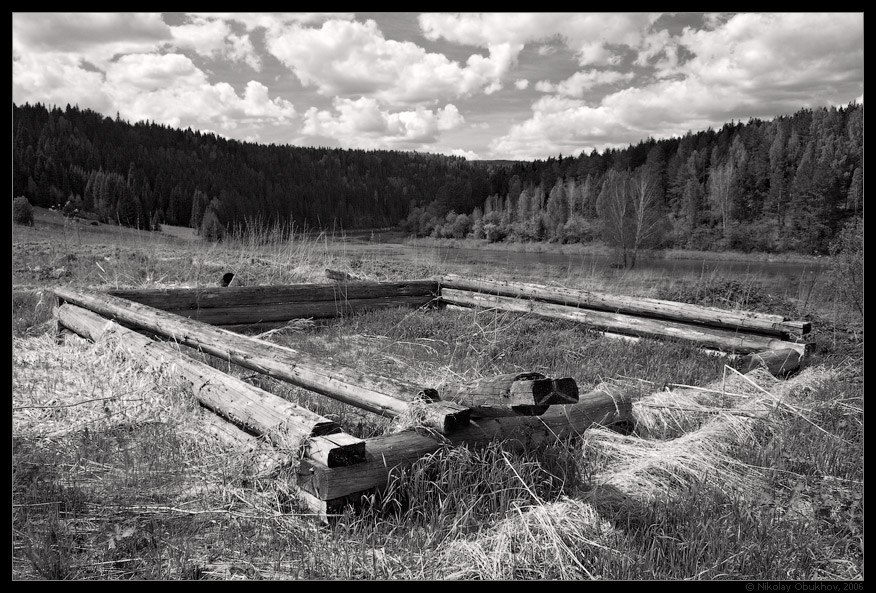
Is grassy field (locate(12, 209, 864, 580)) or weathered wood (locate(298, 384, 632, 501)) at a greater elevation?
weathered wood (locate(298, 384, 632, 501))

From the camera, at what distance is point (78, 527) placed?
2982 mm

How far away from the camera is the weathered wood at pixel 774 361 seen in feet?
21.7

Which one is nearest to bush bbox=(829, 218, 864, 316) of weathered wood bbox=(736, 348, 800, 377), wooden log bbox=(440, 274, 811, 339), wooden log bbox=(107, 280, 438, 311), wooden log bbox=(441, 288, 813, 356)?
wooden log bbox=(440, 274, 811, 339)

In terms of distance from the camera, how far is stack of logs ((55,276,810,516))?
130 inches

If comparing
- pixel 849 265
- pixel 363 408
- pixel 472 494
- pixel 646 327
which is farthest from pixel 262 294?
pixel 849 265

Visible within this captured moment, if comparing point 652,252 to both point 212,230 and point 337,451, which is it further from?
point 337,451

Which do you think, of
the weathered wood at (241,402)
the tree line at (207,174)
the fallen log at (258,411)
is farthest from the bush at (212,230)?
the tree line at (207,174)

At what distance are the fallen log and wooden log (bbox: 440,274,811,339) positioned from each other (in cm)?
586

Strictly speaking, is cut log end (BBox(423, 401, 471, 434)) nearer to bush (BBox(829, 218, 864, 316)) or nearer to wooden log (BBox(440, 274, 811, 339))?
wooden log (BBox(440, 274, 811, 339))

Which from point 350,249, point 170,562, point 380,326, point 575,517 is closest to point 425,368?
point 380,326

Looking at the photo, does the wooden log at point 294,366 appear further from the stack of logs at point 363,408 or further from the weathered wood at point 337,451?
the weathered wood at point 337,451

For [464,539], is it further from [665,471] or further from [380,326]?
[380,326]

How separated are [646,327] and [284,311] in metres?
5.52

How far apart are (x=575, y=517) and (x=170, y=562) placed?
74.2 inches
